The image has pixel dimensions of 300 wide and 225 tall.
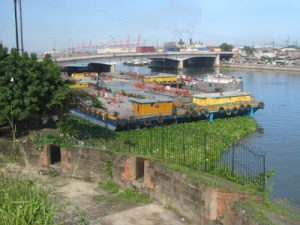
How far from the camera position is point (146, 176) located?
10.1 meters

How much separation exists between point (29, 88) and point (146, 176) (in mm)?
8234

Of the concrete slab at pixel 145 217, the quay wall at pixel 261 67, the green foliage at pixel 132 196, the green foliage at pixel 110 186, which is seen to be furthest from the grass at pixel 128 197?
the quay wall at pixel 261 67

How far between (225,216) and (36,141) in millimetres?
6686

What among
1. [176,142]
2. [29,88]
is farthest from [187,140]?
[29,88]

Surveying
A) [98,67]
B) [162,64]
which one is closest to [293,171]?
[98,67]

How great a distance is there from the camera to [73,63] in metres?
80.2

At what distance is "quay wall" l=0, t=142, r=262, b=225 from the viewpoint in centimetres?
809

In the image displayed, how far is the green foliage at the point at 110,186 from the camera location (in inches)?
421

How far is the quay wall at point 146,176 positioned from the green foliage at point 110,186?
140 mm

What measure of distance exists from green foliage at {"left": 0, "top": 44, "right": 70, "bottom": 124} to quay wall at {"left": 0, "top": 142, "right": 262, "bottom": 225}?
3.81 meters

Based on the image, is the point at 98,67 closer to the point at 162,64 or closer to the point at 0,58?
the point at 162,64

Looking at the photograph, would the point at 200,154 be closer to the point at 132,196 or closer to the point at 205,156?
the point at 205,156

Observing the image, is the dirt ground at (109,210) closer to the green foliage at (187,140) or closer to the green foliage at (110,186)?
the green foliage at (110,186)

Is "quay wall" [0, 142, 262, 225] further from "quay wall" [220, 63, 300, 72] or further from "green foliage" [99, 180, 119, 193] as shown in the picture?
"quay wall" [220, 63, 300, 72]
